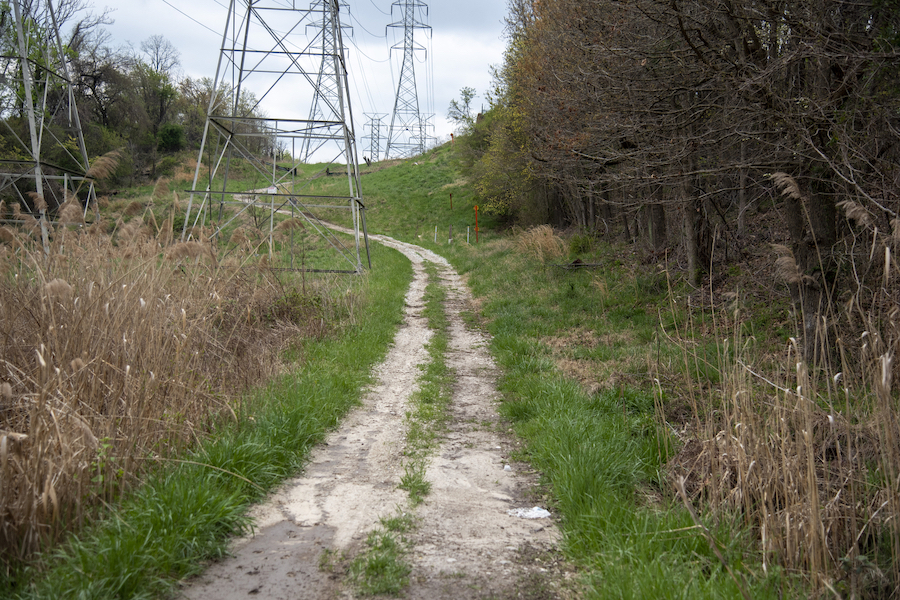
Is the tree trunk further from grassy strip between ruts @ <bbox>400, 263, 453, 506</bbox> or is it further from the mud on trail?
the mud on trail

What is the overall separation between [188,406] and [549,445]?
282cm

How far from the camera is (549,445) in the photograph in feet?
15.0

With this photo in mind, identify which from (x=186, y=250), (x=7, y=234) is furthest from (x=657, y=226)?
(x=7, y=234)

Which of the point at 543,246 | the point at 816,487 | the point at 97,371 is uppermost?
the point at 543,246

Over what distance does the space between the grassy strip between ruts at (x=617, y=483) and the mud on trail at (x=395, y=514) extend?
0.77 ft

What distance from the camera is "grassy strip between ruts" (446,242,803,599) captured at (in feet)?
9.02

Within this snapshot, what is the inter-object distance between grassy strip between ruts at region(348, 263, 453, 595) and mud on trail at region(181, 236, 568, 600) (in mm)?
51

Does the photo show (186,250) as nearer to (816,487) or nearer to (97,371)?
(97,371)

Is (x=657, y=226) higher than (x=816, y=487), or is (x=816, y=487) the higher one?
(x=657, y=226)

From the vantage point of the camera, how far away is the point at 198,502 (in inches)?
128

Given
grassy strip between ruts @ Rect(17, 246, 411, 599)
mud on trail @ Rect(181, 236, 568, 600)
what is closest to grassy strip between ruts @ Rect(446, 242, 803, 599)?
mud on trail @ Rect(181, 236, 568, 600)

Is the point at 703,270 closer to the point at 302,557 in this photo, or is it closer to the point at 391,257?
the point at 302,557

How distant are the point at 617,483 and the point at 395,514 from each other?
5.10 ft

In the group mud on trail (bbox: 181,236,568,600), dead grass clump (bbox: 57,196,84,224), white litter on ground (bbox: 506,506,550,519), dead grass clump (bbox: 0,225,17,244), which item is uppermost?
dead grass clump (bbox: 57,196,84,224)
